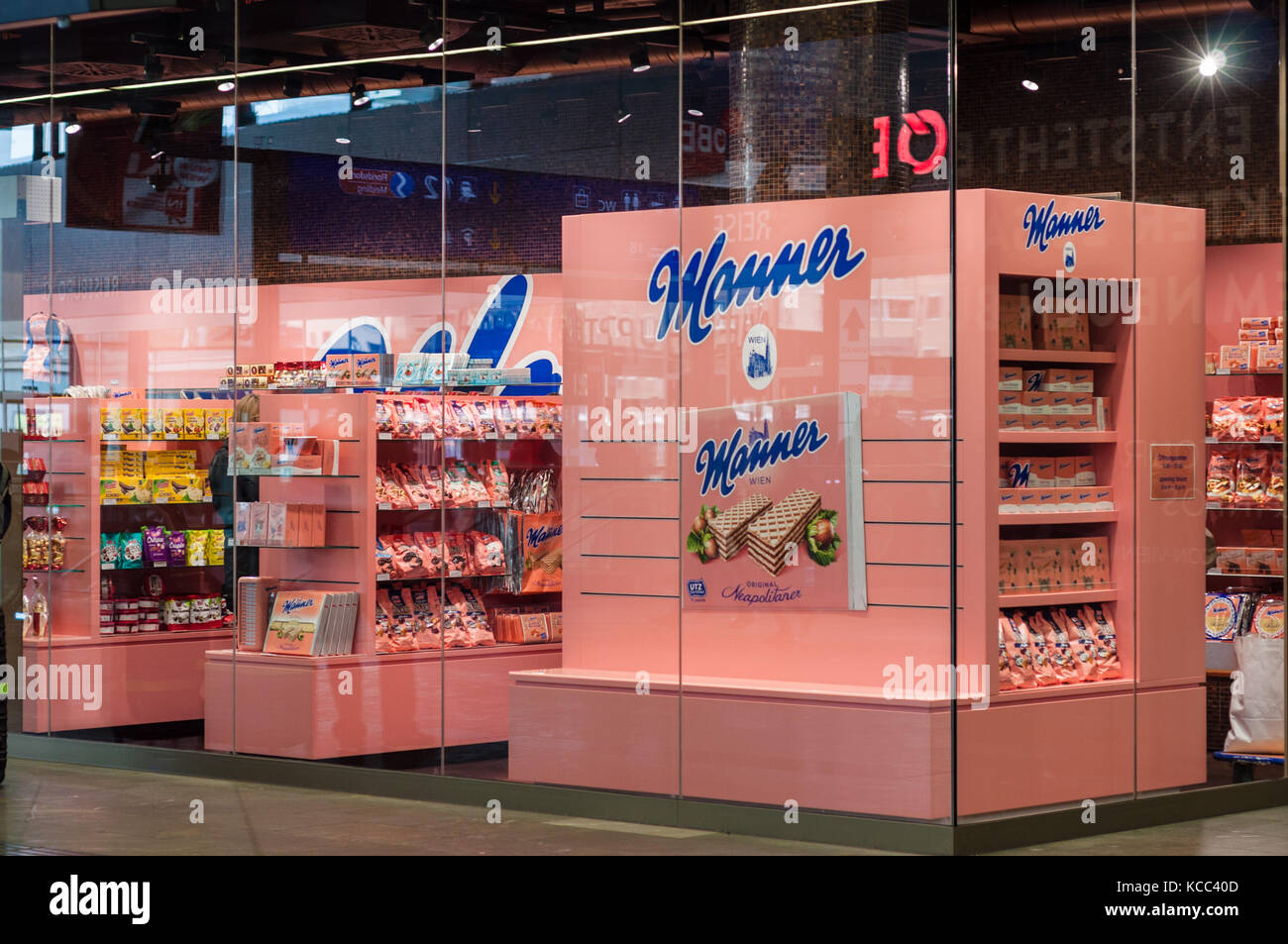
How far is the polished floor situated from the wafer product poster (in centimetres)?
96

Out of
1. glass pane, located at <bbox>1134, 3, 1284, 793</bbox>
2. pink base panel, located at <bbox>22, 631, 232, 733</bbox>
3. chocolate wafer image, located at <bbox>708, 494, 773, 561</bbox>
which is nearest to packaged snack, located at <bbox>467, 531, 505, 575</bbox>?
pink base panel, located at <bbox>22, 631, 232, 733</bbox>

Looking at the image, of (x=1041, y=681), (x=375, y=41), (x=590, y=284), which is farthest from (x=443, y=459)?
(x=1041, y=681)

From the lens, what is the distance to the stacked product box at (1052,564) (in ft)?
23.5

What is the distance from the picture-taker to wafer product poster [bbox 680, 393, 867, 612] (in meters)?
7.04

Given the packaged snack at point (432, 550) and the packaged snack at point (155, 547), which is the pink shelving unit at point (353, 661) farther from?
the packaged snack at point (155, 547)

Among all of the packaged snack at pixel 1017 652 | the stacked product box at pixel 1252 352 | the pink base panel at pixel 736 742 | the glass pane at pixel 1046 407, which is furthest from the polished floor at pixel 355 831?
the stacked product box at pixel 1252 352

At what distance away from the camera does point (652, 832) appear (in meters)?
7.24

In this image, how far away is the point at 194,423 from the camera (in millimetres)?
9266

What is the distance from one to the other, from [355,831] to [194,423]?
2769mm

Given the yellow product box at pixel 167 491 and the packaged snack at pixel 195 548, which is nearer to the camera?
the packaged snack at pixel 195 548

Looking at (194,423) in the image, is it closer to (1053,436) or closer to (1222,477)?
(1053,436)

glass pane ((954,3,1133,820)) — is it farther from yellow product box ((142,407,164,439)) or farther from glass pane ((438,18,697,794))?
yellow product box ((142,407,164,439))

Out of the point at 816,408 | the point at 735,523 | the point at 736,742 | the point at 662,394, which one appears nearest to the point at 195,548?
the point at 662,394

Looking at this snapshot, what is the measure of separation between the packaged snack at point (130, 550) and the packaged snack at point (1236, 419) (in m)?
5.40
